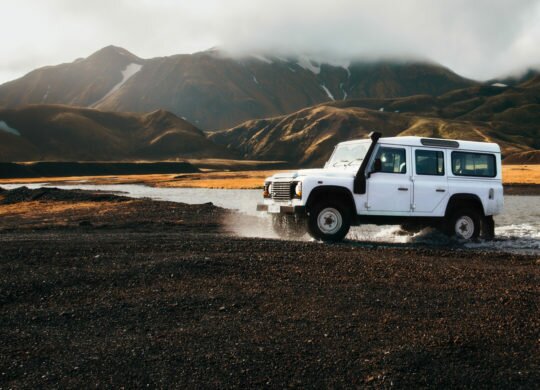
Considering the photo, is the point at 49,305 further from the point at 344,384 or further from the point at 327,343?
the point at 344,384

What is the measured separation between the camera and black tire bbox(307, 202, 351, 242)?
14766 millimetres

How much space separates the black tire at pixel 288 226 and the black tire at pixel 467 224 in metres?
4.74

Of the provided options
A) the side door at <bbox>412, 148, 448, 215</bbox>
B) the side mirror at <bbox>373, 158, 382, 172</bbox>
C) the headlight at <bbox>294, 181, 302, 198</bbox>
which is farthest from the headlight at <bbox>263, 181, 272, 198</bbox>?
the side door at <bbox>412, 148, 448, 215</bbox>

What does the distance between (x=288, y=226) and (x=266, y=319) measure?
29.4 feet

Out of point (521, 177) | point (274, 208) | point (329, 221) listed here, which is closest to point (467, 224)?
point (329, 221)

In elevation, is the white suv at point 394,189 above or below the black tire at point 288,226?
above

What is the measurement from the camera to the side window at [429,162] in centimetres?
1566

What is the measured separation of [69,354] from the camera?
6324 mm

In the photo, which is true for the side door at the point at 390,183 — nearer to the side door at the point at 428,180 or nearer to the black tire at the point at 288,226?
the side door at the point at 428,180

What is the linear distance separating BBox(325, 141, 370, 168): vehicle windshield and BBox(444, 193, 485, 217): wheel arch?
3.23m

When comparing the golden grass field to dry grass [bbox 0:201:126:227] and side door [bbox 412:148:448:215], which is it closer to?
dry grass [bbox 0:201:126:227]

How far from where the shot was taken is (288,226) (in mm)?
16469

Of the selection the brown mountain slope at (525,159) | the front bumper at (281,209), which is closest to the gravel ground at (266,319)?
the front bumper at (281,209)

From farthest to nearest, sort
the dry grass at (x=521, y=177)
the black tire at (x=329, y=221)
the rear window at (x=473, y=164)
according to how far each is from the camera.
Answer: the dry grass at (x=521, y=177)
the rear window at (x=473, y=164)
the black tire at (x=329, y=221)
